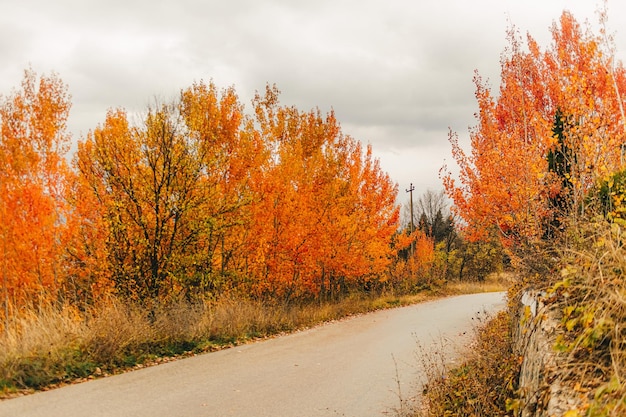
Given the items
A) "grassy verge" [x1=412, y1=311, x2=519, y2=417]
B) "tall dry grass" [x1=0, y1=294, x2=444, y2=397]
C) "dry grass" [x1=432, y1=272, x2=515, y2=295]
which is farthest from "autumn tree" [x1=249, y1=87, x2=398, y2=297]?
"dry grass" [x1=432, y1=272, x2=515, y2=295]

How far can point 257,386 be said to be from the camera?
8.45m

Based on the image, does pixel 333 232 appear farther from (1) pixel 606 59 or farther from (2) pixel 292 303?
(1) pixel 606 59

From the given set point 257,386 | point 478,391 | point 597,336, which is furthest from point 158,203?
point 597,336

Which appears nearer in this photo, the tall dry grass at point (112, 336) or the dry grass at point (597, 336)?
the dry grass at point (597, 336)

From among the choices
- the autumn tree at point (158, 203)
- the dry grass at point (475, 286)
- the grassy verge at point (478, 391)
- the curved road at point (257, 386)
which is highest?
the autumn tree at point (158, 203)

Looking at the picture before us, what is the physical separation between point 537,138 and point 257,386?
9.75m

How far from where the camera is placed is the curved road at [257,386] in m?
7.15

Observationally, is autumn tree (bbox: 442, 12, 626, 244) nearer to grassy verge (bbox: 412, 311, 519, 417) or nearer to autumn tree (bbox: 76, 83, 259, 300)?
grassy verge (bbox: 412, 311, 519, 417)

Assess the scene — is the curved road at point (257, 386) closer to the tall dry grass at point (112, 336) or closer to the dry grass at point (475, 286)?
the tall dry grass at point (112, 336)

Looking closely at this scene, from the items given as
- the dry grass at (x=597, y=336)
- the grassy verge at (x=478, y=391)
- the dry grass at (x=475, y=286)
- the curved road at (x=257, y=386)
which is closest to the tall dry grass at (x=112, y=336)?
the curved road at (x=257, y=386)

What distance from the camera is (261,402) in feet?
24.5

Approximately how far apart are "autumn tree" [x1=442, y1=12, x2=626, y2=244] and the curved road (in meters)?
4.07

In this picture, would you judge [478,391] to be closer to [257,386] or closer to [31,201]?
[257,386]

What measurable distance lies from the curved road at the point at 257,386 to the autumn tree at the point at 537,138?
407cm
